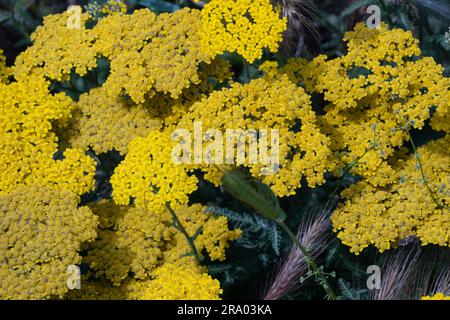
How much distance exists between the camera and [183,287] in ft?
11.3

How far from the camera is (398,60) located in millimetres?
4090

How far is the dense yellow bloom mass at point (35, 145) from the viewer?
3.98 meters

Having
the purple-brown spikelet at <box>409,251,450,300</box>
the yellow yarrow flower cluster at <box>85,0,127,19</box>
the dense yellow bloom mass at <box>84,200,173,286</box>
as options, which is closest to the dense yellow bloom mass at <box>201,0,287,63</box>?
the yellow yarrow flower cluster at <box>85,0,127,19</box>

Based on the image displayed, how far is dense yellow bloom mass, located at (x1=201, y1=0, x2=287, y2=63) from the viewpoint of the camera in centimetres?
390

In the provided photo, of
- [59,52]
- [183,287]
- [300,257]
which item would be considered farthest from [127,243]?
[59,52]

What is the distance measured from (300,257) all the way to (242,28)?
1289 mm

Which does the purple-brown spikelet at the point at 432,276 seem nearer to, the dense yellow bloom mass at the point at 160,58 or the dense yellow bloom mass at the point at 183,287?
the dense yellow bloom mass at the point at 183,287

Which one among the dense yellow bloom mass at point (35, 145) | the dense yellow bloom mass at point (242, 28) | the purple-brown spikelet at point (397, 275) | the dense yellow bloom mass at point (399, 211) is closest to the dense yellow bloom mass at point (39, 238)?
the dense yellow bloom mass at point (35, 145)

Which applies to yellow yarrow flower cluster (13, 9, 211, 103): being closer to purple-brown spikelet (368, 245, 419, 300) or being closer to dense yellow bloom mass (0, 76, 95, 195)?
dense yellow bloom mass (0, 76, 95, 195)

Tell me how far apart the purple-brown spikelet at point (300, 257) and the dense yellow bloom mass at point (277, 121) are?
277 millimetres

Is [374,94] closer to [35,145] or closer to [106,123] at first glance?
[106,123]

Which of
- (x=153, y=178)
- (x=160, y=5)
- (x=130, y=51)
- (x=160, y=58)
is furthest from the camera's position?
(x=160, y=5)
